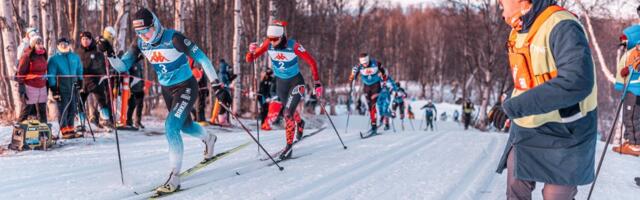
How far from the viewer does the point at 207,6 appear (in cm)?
2052

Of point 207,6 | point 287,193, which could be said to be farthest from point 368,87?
point 207,6

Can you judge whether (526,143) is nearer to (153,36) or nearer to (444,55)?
(153,36)

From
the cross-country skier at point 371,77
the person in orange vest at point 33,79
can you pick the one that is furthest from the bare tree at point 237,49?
the person in orange vest at point 33,79

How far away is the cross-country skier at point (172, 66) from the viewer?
5.10 meters

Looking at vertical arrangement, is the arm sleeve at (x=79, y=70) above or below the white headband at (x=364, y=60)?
below

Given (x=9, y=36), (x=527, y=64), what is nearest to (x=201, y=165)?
(x=527, y=64)

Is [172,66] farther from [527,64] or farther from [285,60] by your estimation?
[527,64]

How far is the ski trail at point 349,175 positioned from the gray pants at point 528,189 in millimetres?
2434

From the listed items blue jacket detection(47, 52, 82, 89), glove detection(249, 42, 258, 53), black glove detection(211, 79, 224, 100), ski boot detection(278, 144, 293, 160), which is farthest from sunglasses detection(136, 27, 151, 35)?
blue jacket detection(47, 52, 82, 89)

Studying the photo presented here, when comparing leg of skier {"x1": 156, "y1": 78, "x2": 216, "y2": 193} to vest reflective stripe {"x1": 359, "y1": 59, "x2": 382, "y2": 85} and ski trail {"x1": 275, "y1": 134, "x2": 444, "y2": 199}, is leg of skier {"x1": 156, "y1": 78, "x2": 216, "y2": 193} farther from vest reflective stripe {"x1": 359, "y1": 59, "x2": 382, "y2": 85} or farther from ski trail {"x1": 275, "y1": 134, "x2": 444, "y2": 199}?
vest reflective stripe {"x1": 359, "y1": 59, "x2": 382, "y2": 85}

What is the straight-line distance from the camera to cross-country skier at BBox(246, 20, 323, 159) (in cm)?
753

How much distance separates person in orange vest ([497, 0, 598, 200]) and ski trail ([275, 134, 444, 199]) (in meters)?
2.76

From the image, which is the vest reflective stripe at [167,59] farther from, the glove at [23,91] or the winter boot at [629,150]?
the winter boot at [629,150]

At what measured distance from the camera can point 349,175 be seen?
607cm
